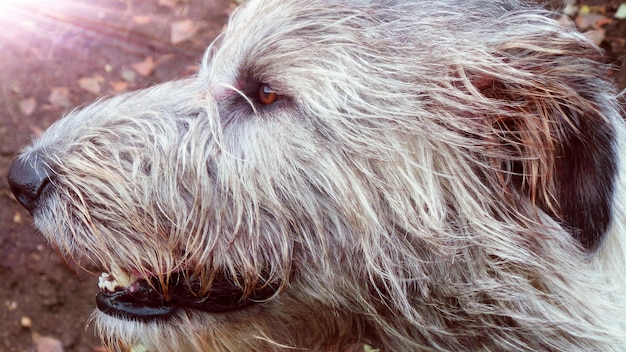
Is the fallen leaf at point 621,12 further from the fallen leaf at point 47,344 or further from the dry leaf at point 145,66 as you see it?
the fallen leaf at point 47,344

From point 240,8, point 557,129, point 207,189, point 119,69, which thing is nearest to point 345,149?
point 207,189

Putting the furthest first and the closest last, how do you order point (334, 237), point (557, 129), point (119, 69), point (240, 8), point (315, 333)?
point (119, 69) < point (240, 8) < point (315, 333) < point (334, 237) < point (557, 129)

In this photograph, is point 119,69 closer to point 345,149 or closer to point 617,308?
point 345,149

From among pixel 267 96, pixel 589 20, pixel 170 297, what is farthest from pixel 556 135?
pixel 589 20

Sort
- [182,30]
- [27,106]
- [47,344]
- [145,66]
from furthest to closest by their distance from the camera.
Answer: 1. [182,30]
2. [145,66]
3. [27,106]
4. [47,344]

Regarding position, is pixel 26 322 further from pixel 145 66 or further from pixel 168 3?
pixel 168 3

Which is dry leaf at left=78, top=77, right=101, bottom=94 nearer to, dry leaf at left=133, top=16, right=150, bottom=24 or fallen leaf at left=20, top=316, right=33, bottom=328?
dry leaf at left=133, top=16, right=150, bottom=24
